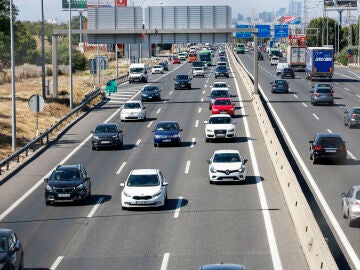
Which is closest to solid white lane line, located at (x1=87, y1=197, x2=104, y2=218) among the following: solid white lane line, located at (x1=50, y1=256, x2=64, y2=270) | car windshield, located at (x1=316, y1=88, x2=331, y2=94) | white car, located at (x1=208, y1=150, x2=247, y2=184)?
white car, located at (x1=208, y1=150, x2=247, y2=184)

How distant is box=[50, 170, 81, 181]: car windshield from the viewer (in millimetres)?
31766

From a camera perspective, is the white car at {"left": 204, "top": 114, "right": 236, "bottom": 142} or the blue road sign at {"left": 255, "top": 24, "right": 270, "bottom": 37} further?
the blue road sign at {"left": 255, "top": 24, "right": 270, "bottom": 37}

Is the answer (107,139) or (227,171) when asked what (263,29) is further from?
(227,171)

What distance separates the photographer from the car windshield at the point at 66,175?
104ft

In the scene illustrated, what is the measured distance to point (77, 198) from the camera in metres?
31.2

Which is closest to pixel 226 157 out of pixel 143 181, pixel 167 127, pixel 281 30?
pixel 143 181

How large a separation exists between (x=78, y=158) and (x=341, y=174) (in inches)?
527

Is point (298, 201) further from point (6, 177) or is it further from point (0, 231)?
point (6, 177)

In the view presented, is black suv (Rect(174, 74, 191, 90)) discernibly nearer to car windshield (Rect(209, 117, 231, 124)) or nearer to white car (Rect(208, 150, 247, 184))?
car windshield (Rect(209, 117, 231, 124))

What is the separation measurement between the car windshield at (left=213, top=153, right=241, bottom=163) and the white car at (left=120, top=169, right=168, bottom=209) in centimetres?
542

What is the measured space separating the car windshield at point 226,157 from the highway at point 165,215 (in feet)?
3.44

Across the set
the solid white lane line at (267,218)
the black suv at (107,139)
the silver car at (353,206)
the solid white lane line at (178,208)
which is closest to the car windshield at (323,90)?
the solid white lane line at (267,218)

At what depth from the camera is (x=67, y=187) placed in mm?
31125

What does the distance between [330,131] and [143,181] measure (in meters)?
24.4
